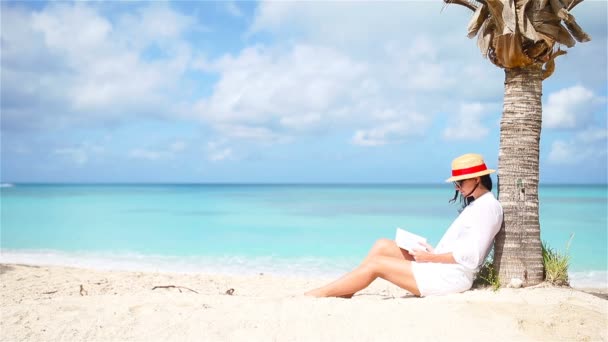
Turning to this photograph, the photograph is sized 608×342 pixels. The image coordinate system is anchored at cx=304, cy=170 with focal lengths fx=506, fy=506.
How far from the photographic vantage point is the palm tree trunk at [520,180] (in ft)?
18.1

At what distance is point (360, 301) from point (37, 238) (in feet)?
47.3

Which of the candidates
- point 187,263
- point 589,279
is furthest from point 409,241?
point 187,263

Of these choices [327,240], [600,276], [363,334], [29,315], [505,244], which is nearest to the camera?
[363,334]

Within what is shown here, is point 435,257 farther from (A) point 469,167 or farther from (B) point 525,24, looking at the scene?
(B) point 525,24

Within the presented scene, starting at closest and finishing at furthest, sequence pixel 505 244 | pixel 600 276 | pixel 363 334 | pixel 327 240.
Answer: pixel 363 334 < pixel 505 244 < pixel 600 276 < pixel 327 240

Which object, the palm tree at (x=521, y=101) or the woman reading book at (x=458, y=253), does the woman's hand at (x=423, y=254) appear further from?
the palm tree at (x=521, y=101)

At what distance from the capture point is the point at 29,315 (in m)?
5.12

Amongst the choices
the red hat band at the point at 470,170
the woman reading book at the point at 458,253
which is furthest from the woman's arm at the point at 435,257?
the red hat band at the point at 470,170

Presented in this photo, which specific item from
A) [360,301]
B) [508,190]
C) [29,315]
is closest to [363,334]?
[360,301]

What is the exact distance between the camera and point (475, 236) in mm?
5172

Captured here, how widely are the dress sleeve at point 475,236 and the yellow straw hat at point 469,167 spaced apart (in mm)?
352

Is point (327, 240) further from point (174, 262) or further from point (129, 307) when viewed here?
point (129, 307)

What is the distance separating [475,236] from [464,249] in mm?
176

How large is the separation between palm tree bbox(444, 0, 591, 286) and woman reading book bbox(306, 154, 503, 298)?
31 centimetres
